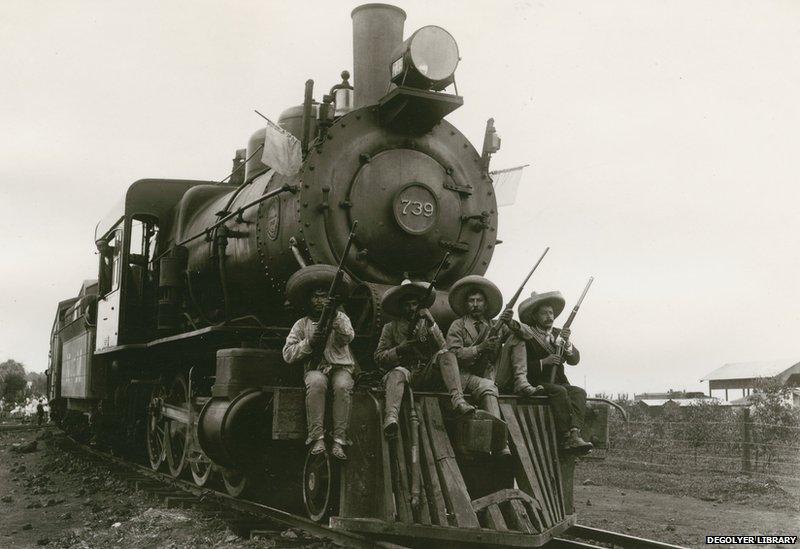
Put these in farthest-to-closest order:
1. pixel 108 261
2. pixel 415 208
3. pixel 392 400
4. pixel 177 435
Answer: pixel 108 261 < pixel 177 435 < pixel 415 208 < pixel 392 400

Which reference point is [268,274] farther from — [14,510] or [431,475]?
[14,510]

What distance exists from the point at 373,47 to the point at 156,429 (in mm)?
4784

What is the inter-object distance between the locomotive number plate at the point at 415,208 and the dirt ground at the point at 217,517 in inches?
90.6

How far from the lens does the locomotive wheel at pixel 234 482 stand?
6.65 m

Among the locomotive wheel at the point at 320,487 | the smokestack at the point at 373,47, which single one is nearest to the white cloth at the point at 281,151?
the smokestack at the point at 373,47

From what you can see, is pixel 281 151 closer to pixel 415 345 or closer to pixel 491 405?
pixel 415 345

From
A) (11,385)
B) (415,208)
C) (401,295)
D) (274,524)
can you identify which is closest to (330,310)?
(401,295)

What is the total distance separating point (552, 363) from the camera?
5836 mm

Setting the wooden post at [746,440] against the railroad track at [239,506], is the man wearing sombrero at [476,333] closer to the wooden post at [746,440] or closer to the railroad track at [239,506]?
the railroad track at [239,506]

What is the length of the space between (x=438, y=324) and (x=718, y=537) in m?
2.70

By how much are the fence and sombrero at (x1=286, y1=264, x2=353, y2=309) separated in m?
6.96

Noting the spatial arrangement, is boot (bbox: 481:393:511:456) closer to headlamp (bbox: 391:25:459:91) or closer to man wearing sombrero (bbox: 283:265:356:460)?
man wearing sombrero (bbox: 283:265:356:460)

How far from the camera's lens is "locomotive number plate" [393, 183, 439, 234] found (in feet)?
19.7

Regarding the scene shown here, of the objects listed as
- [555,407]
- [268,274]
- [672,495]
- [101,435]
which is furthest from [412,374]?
[101,435]
